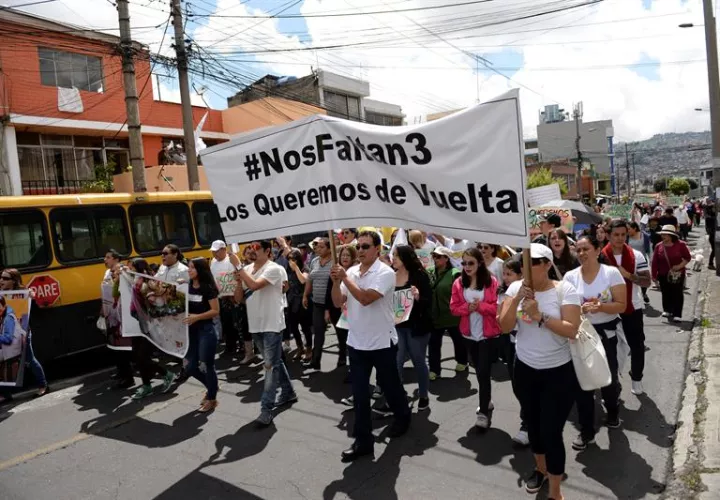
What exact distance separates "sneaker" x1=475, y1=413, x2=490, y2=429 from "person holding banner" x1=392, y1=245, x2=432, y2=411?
28.3 inches

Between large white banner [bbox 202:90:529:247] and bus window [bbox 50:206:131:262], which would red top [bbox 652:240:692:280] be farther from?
bus window [bbox 50:206:131:262]

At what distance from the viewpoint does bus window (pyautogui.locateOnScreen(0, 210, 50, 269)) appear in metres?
7.71

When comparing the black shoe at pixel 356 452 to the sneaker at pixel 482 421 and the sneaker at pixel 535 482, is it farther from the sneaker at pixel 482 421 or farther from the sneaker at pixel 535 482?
the sneaker at pixel 535 482

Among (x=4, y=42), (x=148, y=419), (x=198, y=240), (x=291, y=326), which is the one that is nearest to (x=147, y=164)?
(x=4, y=42)

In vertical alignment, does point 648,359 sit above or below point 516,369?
below

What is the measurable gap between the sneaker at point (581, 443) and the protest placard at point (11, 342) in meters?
6.11

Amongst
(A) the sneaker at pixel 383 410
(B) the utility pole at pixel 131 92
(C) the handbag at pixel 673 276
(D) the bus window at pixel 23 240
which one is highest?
(B) the utility pole at pixel 131 92

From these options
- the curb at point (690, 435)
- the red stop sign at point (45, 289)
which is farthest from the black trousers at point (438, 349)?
the red stop sign at point (45, 289)

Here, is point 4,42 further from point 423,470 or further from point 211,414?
point 423,470

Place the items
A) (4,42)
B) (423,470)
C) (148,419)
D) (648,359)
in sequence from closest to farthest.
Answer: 1. (423,470)
2. (148,419)
3. (648,359)
4. (4,42)

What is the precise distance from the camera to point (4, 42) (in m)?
18.6

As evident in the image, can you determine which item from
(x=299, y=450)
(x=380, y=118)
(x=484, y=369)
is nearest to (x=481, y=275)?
(x=484, y=369)

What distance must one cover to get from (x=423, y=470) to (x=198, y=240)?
7.52m

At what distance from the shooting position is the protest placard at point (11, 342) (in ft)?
21.5
